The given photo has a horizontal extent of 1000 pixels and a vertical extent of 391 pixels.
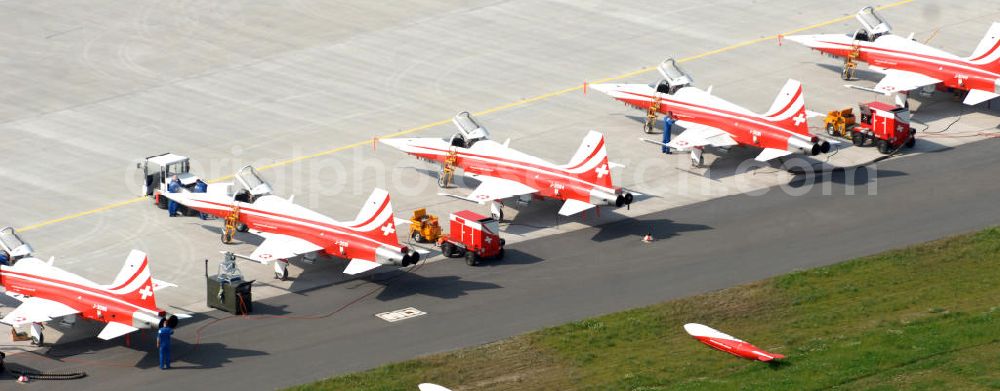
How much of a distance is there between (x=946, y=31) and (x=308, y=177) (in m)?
43.0

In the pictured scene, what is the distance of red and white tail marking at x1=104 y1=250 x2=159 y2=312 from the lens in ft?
231

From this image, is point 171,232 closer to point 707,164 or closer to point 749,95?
point 707,164

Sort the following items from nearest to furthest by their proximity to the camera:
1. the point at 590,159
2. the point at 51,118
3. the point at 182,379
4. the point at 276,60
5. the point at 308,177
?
the point at 182,379
the point at 590,159
the point at 308,177
the point at 51,118
the point at 276,60

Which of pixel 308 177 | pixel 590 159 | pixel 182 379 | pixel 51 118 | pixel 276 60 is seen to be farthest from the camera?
pixel 276 60

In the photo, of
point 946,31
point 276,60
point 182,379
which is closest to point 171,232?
point 182,379

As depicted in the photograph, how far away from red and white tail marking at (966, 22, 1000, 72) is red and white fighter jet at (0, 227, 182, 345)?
47436 mm

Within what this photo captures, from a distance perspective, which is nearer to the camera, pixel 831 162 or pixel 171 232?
pixel 171 232

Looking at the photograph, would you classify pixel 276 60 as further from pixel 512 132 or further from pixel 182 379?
pixel 182 379

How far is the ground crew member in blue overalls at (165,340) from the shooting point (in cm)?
7006

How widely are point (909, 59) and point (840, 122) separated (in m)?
7.82

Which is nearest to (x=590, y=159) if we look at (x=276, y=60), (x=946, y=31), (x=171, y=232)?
(x=171, y=232)

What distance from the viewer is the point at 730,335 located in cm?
7231

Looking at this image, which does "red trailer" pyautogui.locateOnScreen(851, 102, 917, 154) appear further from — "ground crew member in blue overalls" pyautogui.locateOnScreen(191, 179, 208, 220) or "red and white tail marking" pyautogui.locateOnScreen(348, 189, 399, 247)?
"ground crew member in blue overalls" pyautogui.locateOnScreen(191, 179, 208, 220)

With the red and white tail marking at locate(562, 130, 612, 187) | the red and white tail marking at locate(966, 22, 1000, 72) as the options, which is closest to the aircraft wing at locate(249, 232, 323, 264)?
the red and white tail marking at locate(562, 130, 612, 187)
